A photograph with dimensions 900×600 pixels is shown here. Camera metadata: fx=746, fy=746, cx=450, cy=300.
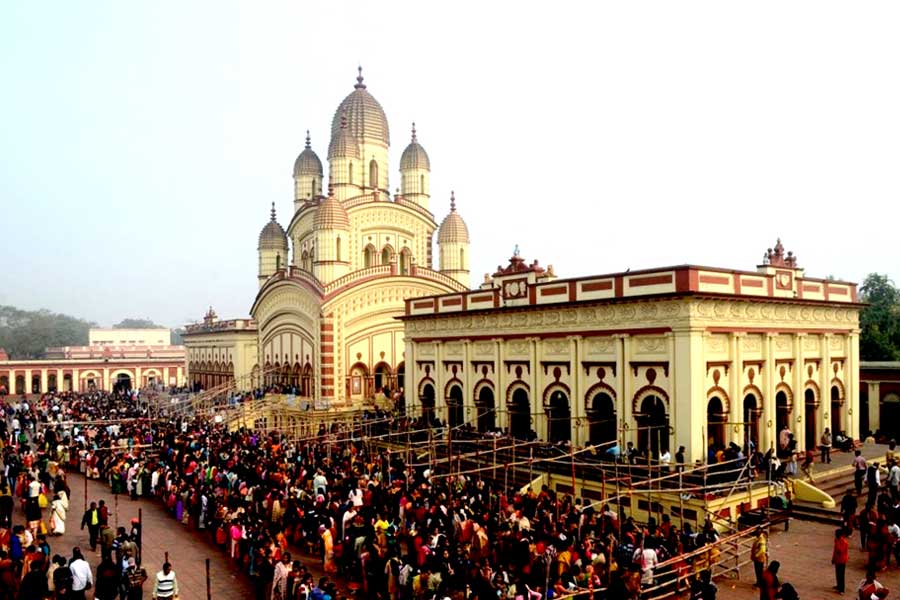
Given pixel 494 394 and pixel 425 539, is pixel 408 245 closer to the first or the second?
pixel 494 394

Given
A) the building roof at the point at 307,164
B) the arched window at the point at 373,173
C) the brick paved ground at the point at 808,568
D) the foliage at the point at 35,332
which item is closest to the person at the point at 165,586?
the brick paved ground at the point at 808,568

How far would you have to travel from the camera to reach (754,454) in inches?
842

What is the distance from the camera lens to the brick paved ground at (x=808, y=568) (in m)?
14.4

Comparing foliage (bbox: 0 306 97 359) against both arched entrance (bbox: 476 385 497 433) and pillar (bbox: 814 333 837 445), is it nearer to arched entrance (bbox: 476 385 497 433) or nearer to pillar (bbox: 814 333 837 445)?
arched entrance (bbox: 476 385 497 433)

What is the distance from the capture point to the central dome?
45.1m

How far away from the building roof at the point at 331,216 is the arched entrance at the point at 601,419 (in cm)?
2057

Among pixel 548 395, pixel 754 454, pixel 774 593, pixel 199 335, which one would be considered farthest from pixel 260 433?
pixel 199 335

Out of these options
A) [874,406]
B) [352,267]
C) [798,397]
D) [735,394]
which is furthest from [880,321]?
[352,267]

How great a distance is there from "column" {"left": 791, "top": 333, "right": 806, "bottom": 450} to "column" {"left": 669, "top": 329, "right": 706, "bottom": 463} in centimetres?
507

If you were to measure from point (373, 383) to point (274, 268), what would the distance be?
15.4m

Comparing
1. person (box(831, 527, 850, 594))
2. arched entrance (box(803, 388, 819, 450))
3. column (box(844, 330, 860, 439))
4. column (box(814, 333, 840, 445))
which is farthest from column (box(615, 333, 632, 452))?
column (box(844, 330, 860, 439))

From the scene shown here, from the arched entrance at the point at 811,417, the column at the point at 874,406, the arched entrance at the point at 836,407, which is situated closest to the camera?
the arched entrance at the point at 811,417

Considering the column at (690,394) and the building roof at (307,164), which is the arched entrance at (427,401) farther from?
the building roof at (307,164)

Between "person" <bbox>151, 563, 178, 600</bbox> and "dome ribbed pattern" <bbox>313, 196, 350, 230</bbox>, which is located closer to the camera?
"person" <bbox>151, 563, 178, 600</bbox>
